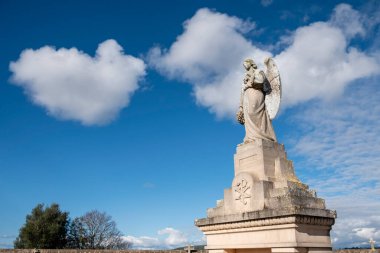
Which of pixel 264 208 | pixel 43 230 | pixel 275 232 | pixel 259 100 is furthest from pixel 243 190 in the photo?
pixel 43 230

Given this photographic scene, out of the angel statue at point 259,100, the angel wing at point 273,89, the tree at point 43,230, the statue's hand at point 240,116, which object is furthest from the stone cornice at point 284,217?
the tree at point 43,230

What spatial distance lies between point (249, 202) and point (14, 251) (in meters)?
17.9

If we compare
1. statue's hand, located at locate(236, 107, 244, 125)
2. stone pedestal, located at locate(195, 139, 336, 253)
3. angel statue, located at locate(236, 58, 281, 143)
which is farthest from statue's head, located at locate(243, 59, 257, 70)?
stone pedestal, located at locate(195, 139, 336, 253)

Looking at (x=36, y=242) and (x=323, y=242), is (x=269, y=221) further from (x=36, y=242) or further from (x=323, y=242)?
(x=36, y=242)

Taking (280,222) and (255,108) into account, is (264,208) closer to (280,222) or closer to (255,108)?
(280,222)

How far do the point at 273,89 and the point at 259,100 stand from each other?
677mm

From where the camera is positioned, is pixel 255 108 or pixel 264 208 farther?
pixel 255 108

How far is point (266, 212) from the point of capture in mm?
8273

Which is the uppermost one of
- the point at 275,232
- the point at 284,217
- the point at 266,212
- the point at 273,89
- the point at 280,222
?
the point at 273,89

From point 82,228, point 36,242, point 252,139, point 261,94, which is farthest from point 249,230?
point 82,228

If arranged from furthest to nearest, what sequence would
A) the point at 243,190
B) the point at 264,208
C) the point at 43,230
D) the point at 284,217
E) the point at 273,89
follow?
1. the point at 43,230
2. the point at 273,89
3. the point at 243,190
4. the point at 264,208
5. the point at 284,217

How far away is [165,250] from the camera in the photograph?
26328 millimetres

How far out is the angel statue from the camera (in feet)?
33.2

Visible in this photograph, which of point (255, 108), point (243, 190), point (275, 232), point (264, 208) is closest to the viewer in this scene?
point (275, 232)
